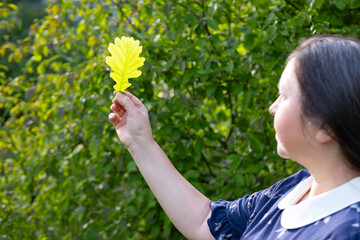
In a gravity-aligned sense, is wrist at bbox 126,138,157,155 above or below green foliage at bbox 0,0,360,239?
above

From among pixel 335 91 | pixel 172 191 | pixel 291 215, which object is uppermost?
pixel 335 91

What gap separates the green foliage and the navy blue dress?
1.02 m

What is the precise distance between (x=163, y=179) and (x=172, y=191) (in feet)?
0.14

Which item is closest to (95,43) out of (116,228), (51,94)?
(51,94)

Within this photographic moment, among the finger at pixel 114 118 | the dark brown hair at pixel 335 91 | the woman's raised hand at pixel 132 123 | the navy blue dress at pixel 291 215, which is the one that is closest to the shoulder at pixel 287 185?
the navy blue dress at pixel 291 215

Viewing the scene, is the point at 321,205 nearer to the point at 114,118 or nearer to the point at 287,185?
the point at 287,185

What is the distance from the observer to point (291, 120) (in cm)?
111

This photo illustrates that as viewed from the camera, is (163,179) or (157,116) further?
(157,116)

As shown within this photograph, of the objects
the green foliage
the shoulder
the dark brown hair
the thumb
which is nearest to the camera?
the dark brown hair

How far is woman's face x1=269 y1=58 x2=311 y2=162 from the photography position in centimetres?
111

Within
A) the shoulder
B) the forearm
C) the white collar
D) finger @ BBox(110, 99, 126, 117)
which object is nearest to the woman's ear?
the white collar

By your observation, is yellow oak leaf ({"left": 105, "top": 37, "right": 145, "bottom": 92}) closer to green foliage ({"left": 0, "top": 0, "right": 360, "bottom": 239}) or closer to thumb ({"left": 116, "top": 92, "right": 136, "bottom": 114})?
thumb ({"left": 116, "top": 92, "right": 136, "bottom": 114})

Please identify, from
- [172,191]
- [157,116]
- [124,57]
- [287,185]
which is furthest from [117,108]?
[157,116]

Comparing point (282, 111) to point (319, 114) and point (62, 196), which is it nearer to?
point (319, 114)
